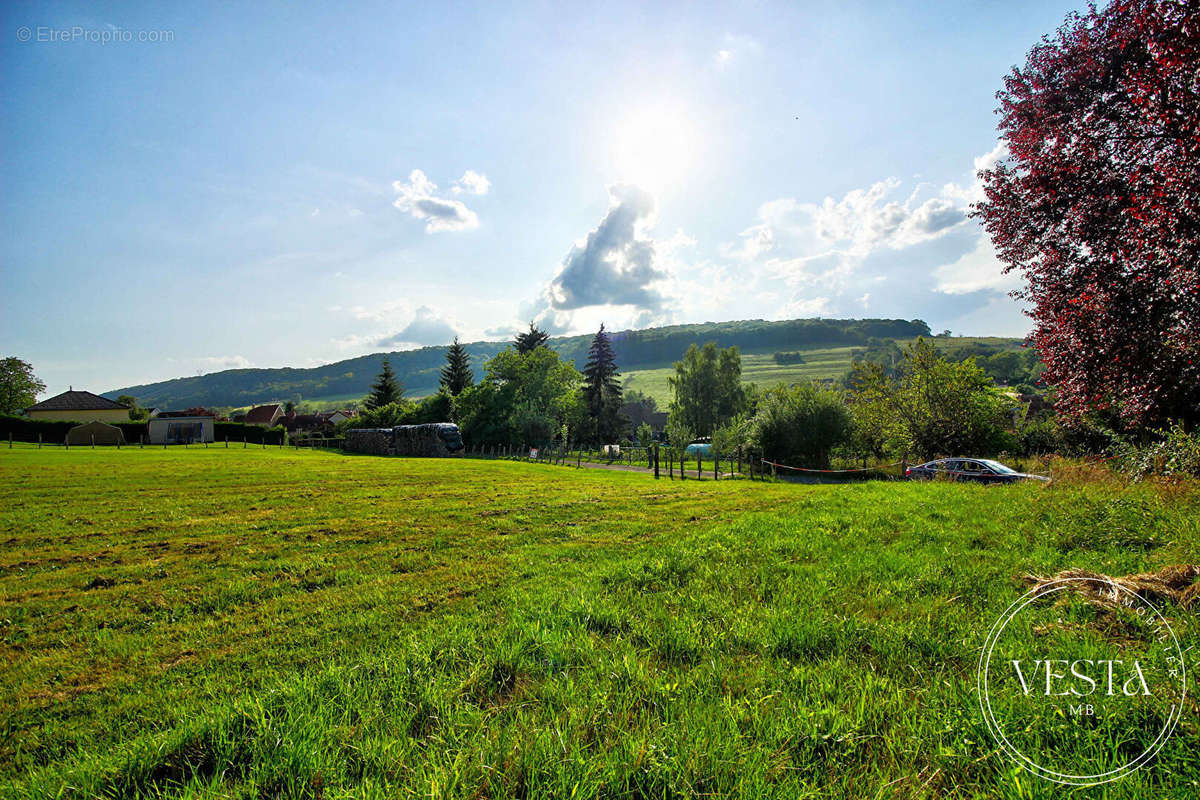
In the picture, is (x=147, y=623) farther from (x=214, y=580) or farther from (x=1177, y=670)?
(x=1177, y=670)

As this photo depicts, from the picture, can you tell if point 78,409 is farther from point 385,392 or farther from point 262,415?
point 385,392

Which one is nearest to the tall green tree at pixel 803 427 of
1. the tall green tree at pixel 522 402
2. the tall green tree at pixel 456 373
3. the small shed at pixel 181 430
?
the tall green tree at pixel 522 402

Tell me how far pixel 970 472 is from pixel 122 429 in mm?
91622

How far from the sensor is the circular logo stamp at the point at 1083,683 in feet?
7.06

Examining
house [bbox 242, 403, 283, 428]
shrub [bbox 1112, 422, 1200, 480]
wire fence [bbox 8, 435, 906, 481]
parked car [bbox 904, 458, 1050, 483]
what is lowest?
wire fence [bbox 8, 435, 906, 481]

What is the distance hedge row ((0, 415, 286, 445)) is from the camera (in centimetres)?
5756

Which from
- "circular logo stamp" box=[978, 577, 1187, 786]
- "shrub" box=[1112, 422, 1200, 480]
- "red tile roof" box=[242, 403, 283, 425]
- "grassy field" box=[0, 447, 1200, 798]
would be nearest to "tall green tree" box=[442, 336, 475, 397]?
"red tile roof" box=[242, 403, 283, 425]

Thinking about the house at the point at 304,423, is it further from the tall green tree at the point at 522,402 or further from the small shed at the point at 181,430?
the tall green tree at the point at 522,402

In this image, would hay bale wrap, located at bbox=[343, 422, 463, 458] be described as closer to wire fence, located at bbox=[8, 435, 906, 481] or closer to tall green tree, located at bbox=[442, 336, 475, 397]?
wire fence, located at bbox=[8, 435, 906, 481]

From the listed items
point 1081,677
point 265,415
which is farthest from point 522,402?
point 265,415

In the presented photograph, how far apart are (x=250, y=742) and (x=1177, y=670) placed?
190 inches

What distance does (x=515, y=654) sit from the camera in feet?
11.4

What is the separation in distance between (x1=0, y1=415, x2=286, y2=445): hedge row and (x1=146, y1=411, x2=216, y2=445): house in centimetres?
72

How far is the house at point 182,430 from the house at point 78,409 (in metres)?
13.7
